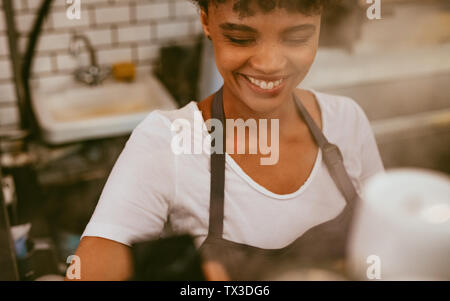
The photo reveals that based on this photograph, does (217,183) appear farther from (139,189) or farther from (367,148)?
(367,148)

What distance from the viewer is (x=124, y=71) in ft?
2.43

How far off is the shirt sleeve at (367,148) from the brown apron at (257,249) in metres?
0.08

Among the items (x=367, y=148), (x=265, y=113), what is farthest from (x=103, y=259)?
(x=367, y=148)

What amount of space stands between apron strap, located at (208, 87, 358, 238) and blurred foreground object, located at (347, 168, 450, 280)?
0.03 m

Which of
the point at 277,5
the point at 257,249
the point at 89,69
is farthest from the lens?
the point at 89,69

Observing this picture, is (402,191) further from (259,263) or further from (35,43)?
(35,43)

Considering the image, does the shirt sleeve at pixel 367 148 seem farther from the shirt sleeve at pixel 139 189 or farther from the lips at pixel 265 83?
the shirt sleeve at pixel 139 189

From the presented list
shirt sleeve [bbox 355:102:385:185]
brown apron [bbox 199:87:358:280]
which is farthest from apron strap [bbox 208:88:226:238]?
shirt sleeve [bbox 355:102:385:185]

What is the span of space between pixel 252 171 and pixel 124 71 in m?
0.29

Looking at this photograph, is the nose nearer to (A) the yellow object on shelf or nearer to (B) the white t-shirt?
(B) the white t-shirt

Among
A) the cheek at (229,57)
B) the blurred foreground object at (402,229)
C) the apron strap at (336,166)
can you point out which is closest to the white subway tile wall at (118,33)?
the cheek at (229,57)

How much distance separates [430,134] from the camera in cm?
67

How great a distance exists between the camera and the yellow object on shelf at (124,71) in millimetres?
730

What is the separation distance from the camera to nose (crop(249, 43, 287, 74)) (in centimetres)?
54
